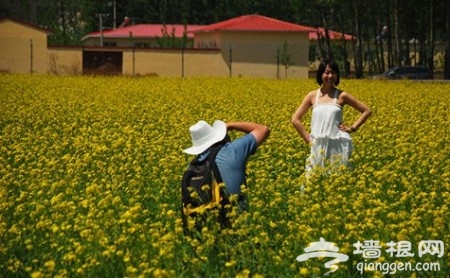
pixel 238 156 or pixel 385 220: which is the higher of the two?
pixel 238 156

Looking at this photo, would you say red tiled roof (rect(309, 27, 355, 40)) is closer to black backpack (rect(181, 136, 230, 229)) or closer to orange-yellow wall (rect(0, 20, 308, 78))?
orange-yellow wall (rect(0, 20, 308, 78))

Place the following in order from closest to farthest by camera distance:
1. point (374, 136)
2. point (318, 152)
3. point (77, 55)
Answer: point (318, 152) < point (374, 136) < point (77, 55)

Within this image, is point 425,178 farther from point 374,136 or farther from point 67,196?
point 374,136

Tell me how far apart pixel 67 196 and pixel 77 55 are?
38.7 metres

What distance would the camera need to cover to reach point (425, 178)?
9289mm

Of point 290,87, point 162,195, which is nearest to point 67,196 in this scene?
point 162,195

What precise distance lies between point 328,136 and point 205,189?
119 inches

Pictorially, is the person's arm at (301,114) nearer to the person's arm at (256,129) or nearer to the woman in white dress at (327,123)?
the woman in white dress at (327,123)

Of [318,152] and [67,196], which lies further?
[318,152]

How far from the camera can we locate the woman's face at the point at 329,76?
941 centimetres

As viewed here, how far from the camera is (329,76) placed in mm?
9430

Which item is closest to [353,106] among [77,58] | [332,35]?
[77,58]

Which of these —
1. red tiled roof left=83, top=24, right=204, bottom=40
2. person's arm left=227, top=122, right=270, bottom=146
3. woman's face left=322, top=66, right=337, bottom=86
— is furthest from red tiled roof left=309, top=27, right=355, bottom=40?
person's arm left=227, top=122, right=270, bottom=146

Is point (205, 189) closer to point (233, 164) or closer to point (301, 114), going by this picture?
point (233, 164)
